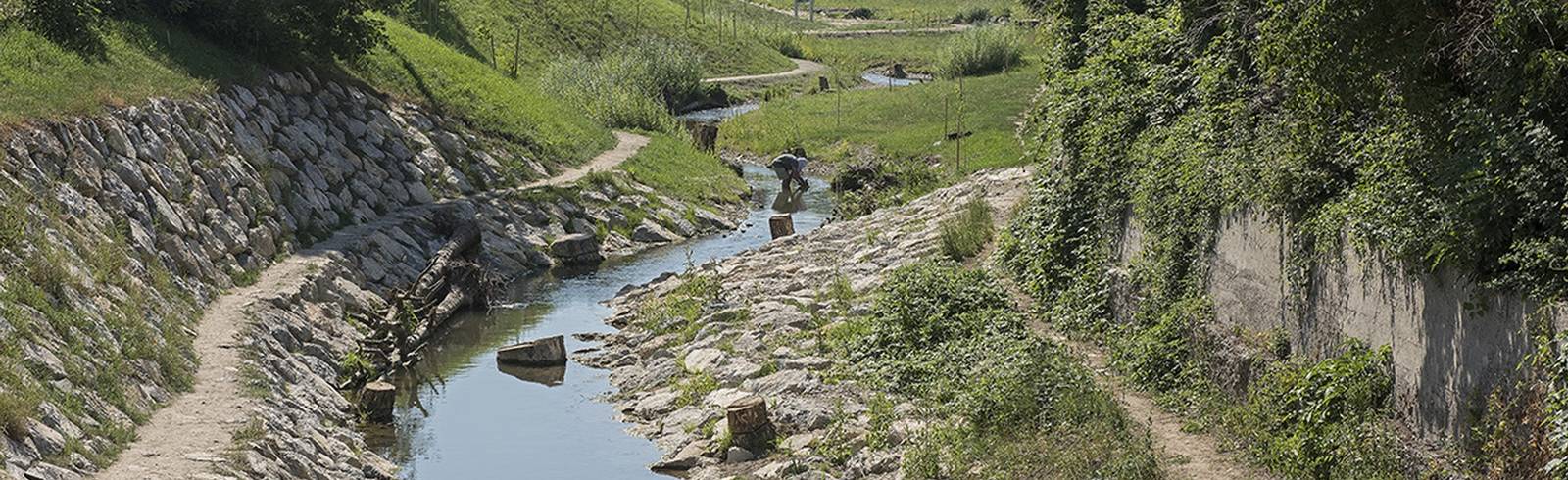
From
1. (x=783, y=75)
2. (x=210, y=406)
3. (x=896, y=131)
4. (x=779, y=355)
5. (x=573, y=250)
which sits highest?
(x=210, y=406)

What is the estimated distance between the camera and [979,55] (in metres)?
73.4

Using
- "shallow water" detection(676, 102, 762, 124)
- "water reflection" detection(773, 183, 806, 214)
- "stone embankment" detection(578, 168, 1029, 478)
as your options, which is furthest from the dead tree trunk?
"shallow water" detection(676, 102, 762, 124)

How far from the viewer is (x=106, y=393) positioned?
63.9ft

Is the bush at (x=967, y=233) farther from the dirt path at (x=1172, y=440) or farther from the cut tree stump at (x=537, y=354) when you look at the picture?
the dirt path at (x=1172, y=440)

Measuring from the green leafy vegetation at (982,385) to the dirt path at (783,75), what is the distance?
173ft

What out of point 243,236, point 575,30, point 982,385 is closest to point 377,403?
point 243,236

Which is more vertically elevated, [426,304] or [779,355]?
[779,355]

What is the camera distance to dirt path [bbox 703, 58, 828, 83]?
8125 centimetres

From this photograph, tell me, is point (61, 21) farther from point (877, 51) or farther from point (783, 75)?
point (877, 51)

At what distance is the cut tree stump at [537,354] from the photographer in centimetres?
2833

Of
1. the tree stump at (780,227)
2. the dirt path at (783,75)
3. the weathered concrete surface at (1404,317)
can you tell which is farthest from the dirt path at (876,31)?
the weathered concrete surface at (1404,317)

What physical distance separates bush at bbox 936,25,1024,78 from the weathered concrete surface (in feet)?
175

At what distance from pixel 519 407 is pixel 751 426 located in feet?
18.9

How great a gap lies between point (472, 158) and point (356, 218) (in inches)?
287
